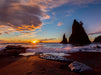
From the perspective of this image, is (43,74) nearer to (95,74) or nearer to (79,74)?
(79,74)

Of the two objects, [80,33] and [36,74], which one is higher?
[80,33]

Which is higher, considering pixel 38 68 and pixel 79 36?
pixel 79 36

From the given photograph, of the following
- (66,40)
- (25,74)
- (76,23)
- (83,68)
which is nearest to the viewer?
(25,74)

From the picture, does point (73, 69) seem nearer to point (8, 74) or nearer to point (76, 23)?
point (8, 74)

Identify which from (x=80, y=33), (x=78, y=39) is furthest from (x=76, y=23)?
(x=78, y=39)

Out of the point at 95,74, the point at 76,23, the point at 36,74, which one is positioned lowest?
the point at 95,74

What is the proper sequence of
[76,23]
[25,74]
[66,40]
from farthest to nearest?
[66,40] < [76,23] < [25,74]

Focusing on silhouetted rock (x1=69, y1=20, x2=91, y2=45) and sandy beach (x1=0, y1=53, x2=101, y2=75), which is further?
silhouetted rock (x1=69, y1=20, x2=91, y2=45)

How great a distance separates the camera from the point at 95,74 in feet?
9.11

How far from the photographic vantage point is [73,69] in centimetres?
305

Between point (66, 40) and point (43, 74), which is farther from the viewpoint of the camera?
point (66, 40)

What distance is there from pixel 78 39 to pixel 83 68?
76616 mm

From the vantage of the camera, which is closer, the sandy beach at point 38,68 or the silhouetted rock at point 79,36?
the sandy beach at point 38,68

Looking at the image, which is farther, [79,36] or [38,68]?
[79,36]
